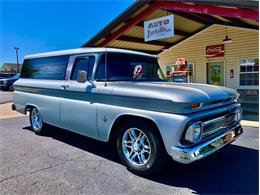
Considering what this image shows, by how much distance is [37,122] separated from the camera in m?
6.15

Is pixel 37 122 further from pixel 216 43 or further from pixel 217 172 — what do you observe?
pixel 216 43

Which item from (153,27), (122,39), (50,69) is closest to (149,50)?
(122,39)

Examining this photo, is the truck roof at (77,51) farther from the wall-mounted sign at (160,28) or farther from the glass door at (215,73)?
the glass door at (215,73)

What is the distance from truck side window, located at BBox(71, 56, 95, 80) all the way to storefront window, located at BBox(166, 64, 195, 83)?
7.84 metres

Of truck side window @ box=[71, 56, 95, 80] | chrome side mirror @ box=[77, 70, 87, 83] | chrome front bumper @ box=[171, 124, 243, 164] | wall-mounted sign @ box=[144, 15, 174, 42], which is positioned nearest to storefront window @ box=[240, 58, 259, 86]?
wall-mounted sign @ box=[144, 15, 174, 42]

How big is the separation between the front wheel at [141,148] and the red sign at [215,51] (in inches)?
428

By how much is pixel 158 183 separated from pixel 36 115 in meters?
4.05

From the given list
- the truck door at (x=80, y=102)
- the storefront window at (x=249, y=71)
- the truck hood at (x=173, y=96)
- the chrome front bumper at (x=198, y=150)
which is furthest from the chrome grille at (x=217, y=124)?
the storefront window at (x=249, y=71)

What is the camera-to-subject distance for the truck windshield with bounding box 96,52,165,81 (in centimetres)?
439

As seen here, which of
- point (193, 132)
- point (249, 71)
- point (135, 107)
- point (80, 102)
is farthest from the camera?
point (249, 71)

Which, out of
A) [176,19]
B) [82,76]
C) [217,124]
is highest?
[176,19]

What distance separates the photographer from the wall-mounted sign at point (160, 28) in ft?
30.8

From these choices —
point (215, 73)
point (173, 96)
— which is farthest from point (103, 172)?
point (215, 73)

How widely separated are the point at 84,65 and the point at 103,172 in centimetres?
212
